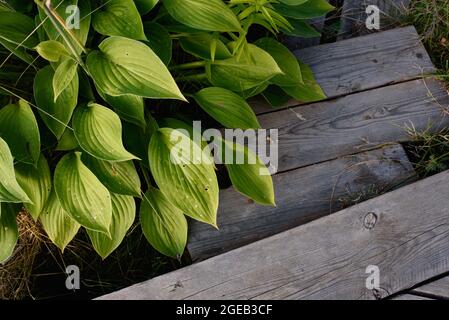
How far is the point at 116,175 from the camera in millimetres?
1892

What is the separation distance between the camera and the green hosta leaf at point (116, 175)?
6.16ft

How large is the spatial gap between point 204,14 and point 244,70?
21 cm

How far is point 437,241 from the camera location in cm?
194

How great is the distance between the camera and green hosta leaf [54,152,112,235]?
1.79m

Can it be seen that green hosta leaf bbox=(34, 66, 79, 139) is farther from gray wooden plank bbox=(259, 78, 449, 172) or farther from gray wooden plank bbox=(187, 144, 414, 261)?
gray wooden plank bbox=(259, 78, 449, 172)

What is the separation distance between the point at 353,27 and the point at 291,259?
3.19 feet

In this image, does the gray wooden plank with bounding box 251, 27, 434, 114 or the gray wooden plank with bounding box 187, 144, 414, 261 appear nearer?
the gray wooden plank with bounding box 187, 144, 414, 261

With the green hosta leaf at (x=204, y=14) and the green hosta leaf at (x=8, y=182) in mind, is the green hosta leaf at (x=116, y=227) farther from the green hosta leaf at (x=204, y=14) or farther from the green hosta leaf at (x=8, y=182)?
the green hosta leaf at (x=204, y=14)

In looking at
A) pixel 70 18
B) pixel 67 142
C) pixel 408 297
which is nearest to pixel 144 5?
pixel 70 18

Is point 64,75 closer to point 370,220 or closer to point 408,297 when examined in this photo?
point 370,220

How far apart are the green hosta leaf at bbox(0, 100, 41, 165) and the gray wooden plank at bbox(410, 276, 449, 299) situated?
1.08 meters

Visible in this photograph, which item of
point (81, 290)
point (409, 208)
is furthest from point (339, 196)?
point (81, 290)

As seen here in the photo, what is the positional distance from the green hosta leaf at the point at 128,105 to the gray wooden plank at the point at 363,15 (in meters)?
0.93

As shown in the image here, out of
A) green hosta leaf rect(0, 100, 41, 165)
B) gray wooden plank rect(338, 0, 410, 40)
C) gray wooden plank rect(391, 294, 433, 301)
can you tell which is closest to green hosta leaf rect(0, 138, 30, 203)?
green hosta leaf rect(0, 100, 41, 165)
